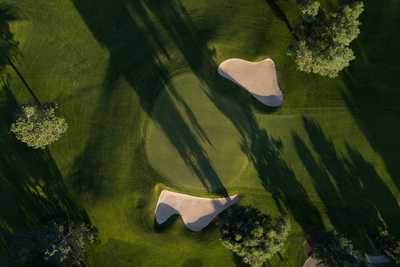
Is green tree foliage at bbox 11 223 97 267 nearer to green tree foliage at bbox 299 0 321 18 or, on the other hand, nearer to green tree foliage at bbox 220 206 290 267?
green tree foliage at bbox 220 206 290 267

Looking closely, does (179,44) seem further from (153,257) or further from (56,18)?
(153,257)

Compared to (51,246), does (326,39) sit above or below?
above

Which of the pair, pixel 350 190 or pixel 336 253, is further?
pixel 350 190

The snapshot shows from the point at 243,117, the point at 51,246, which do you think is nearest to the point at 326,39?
the point at 243,117

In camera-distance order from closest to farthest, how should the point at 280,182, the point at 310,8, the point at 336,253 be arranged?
1. the point at 336,253
2. the point at 310,8
3. the point at 280,182

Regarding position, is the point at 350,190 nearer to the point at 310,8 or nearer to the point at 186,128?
the point at 186,128

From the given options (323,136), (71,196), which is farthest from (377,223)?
(71,196)
